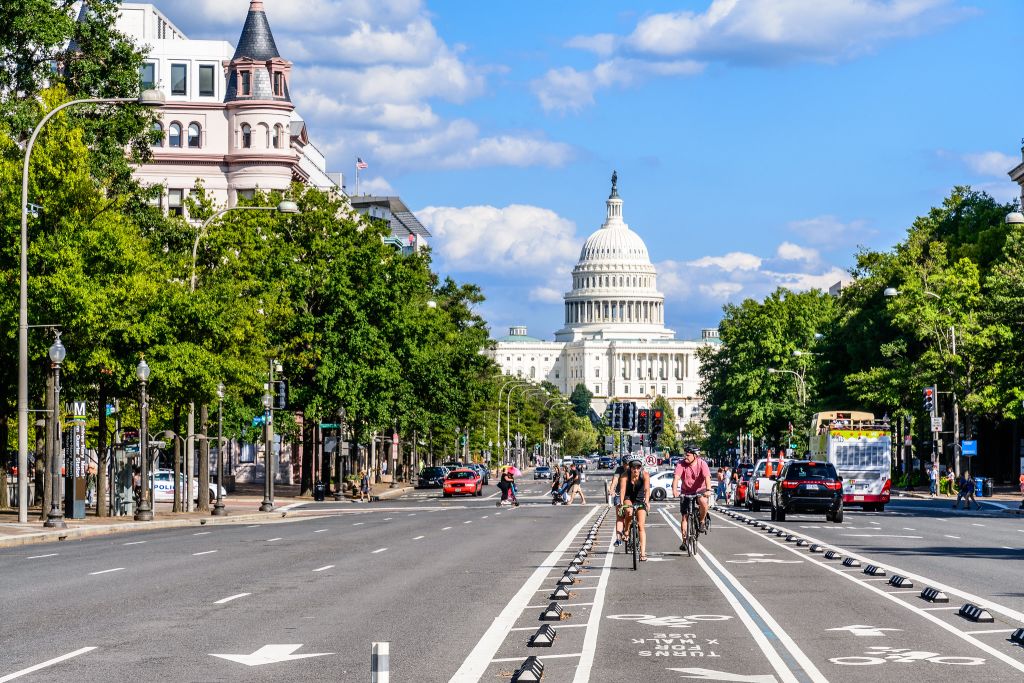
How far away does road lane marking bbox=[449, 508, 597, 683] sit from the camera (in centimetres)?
1252

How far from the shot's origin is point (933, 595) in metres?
18.9

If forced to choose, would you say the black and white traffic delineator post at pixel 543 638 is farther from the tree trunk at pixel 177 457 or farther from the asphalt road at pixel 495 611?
the tree trunk at pixel 177 457

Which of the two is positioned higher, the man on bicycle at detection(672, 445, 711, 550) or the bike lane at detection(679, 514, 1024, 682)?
the man on bicycle at detection(672, 445, 711, 550)

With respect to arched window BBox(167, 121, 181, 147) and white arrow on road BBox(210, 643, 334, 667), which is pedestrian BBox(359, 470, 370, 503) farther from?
white arrow on road BBox(210, 643, 334, 667)

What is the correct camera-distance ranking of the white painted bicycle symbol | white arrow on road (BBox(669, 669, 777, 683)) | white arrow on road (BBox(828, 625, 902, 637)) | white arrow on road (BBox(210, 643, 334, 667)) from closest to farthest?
white arrow on road (BBox(669, 669, 777, 683)), the white painted bicycle symbol, white arrow on road (BBox(210, 643, 334, 667)), white arrow on road (BBox(828, 625, 902, 637))

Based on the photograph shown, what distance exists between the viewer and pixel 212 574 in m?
23.8

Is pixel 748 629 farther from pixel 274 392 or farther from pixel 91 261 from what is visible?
pixel 274 392

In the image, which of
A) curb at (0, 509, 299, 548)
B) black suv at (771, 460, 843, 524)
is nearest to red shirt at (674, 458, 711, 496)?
curb at (0, 509, 299, 548)

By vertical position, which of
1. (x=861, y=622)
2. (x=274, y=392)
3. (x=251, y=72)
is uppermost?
(x=251, y=72)

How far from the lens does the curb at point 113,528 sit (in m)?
35.2

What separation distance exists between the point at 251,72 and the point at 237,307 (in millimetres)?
53063

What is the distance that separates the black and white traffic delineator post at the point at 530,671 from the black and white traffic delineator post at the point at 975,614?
19.1 feet

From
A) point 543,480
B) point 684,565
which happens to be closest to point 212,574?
point 684,565

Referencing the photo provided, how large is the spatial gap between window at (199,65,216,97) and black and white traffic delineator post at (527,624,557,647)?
9293 cm
